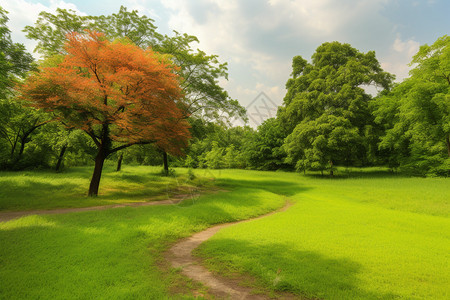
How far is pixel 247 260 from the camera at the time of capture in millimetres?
5398

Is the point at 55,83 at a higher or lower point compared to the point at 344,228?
higher

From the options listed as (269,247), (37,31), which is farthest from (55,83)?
(269,247)

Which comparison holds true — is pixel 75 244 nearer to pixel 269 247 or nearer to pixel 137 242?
pixel 137 242

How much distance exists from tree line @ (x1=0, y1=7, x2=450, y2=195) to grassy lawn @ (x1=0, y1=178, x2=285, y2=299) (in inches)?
236

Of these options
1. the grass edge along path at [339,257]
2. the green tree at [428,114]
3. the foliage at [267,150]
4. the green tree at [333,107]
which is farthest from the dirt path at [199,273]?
the foliage at [267,150]

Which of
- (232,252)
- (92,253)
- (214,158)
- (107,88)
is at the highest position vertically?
(107,88)

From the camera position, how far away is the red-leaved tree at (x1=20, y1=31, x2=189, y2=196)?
11281 millimetres

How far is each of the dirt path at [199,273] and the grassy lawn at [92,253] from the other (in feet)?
1.20

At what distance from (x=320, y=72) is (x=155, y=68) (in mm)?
25932

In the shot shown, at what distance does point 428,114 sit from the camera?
23.4 m

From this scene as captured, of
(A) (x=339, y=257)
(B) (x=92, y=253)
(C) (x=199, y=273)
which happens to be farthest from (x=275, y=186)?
(B) (x=92, y=253)

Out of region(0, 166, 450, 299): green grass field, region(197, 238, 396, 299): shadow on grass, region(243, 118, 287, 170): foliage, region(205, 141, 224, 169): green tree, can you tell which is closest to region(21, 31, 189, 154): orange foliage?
region(0, 166, 450, 299): green grass field

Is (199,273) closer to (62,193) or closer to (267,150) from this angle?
(62,193)

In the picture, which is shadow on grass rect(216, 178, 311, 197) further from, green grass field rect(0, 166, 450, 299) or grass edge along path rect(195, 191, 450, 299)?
grass edge along path rect(195, 191, 450, 299)
